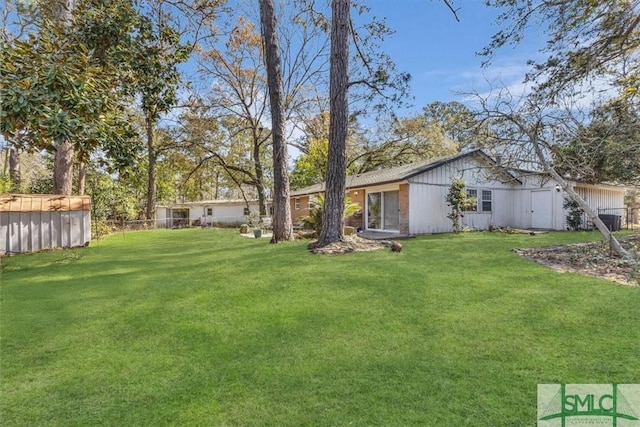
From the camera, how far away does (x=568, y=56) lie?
27.4 ft

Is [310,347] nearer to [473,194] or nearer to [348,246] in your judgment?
[348,246]

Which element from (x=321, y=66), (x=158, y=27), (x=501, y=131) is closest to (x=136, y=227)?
(x=321, y=66)

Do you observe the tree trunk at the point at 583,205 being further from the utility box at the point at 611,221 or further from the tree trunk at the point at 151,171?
the tree trunk at the point at 151,171

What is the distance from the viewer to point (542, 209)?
16828 millimetres

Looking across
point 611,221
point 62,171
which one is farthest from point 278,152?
point 611,221

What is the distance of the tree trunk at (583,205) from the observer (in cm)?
747

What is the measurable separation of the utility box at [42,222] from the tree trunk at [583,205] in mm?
13945

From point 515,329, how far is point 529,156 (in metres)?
7.73

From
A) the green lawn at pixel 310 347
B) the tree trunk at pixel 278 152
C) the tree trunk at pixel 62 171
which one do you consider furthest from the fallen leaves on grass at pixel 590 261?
the tree trunk at pixel 62 171

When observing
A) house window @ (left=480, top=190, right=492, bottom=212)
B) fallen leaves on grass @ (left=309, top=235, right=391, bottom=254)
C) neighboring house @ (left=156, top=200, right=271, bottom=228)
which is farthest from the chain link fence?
neighboring house @ (left=156, top=200, right=271, bottom=228)

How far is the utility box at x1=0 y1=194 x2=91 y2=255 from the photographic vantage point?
9.52 meters

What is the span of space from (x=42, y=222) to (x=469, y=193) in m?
16.9

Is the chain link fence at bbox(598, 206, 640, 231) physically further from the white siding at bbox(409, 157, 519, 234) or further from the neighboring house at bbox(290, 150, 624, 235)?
the white siding at bbox(409, 157, 519, 234)

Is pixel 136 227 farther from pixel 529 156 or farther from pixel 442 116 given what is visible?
pixel 529 156
